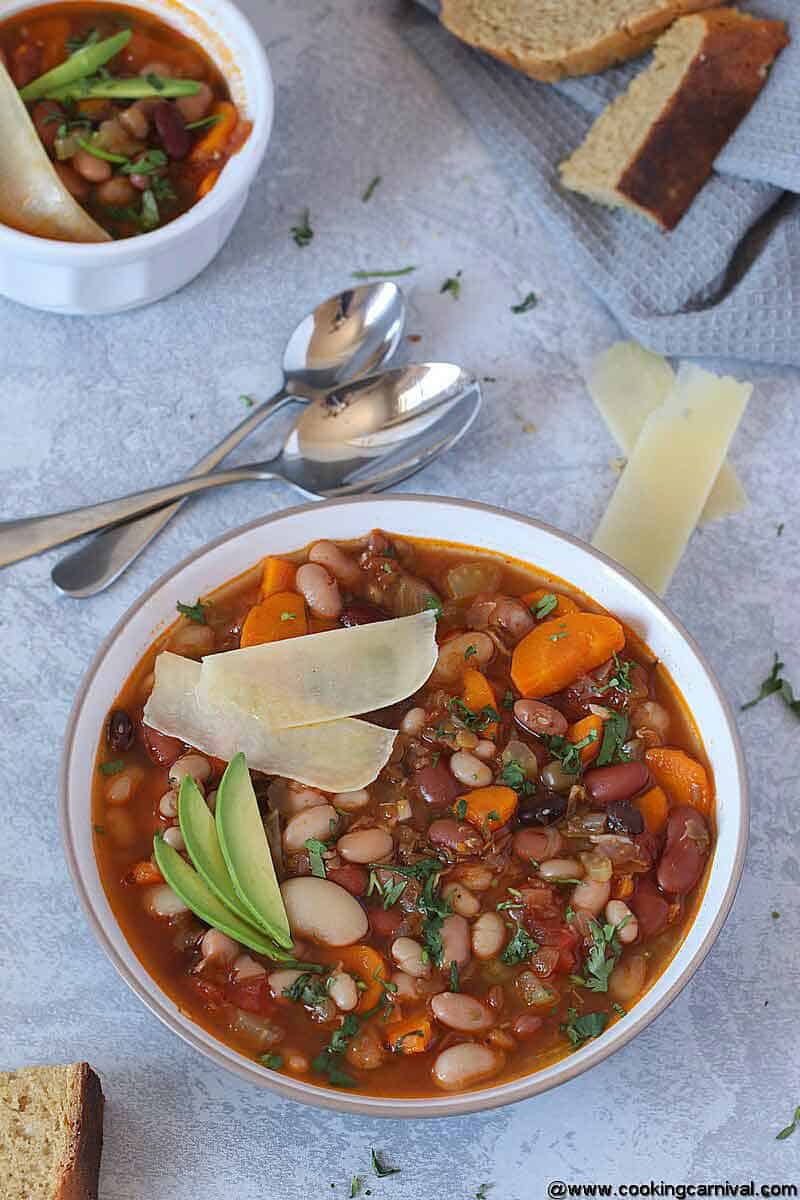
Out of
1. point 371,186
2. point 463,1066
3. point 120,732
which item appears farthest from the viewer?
point 371,186

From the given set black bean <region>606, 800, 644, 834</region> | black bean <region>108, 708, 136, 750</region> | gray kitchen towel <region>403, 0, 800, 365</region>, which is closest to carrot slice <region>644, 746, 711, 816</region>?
black bean <region>606, 800, 644, 834</region>

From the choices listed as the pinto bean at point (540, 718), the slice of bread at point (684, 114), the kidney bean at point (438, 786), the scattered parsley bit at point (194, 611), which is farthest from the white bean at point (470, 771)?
the slice of bread at point (684, 114)

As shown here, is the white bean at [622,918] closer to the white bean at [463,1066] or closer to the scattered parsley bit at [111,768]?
the white bean at [463,1066]

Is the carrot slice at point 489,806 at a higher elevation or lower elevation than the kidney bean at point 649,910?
higher

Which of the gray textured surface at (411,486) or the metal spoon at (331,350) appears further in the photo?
the metal spoon at (331,350)

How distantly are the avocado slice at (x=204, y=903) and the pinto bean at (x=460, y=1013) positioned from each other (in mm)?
289

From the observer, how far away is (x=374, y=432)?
3098mm

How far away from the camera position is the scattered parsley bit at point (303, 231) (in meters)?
Answer: 3.40

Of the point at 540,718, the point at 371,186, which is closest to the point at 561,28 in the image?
the point at 371,186

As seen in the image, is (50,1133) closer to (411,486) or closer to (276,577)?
(276,577)

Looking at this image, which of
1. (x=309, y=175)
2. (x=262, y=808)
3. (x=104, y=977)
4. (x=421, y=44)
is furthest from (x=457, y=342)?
(x=104, y=977)

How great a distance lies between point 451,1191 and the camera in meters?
2.56

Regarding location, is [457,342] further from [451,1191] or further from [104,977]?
[451,1191]

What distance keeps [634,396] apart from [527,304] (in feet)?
1.26
